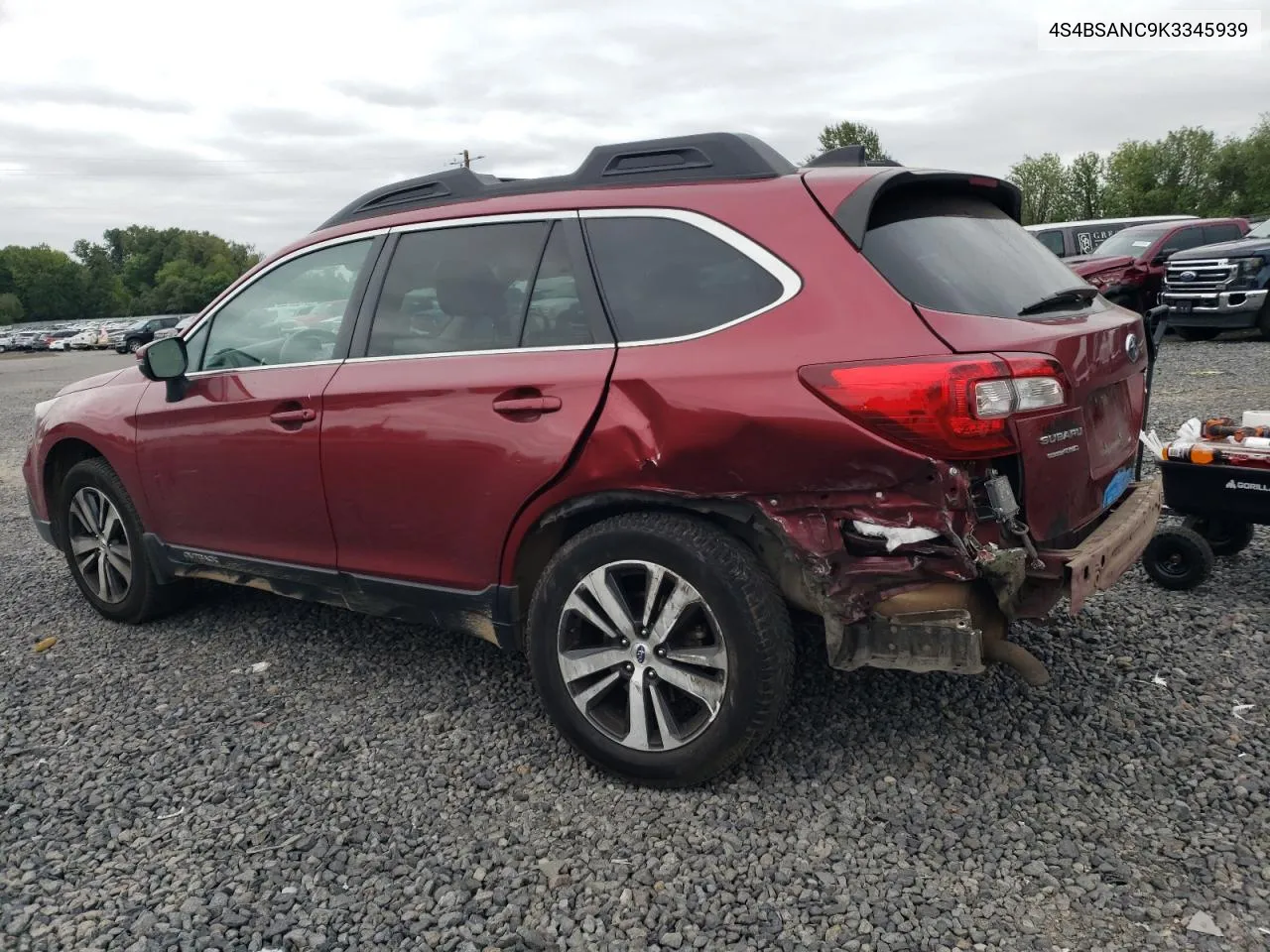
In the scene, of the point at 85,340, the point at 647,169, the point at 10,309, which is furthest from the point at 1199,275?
the point at 10,309

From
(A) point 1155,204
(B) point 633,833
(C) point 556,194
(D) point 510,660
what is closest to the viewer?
(B) point 633,833

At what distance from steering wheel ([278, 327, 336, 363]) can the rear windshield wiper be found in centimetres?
241

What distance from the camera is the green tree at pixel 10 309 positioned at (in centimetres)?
10012

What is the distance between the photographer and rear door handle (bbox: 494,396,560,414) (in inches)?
121

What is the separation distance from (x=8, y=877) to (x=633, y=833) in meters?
1.73

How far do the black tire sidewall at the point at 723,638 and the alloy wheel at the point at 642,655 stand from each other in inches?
1.0

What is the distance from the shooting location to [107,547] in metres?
4.78

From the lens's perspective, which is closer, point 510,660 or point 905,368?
point 905,368

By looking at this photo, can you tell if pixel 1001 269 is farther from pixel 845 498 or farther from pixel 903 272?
pixel 845 498

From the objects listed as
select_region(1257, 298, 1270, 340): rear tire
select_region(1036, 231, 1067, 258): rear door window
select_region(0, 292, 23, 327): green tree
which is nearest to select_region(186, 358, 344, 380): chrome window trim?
select_region(1257, 298, 1270, 340): rear tire

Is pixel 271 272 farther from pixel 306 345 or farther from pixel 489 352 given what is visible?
pixel 489 352

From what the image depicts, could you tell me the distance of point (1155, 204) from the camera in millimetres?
71750

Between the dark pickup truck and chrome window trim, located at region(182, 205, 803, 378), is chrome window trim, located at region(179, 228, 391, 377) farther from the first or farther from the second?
the dark pickup truck

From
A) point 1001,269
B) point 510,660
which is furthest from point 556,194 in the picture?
point 510,660
